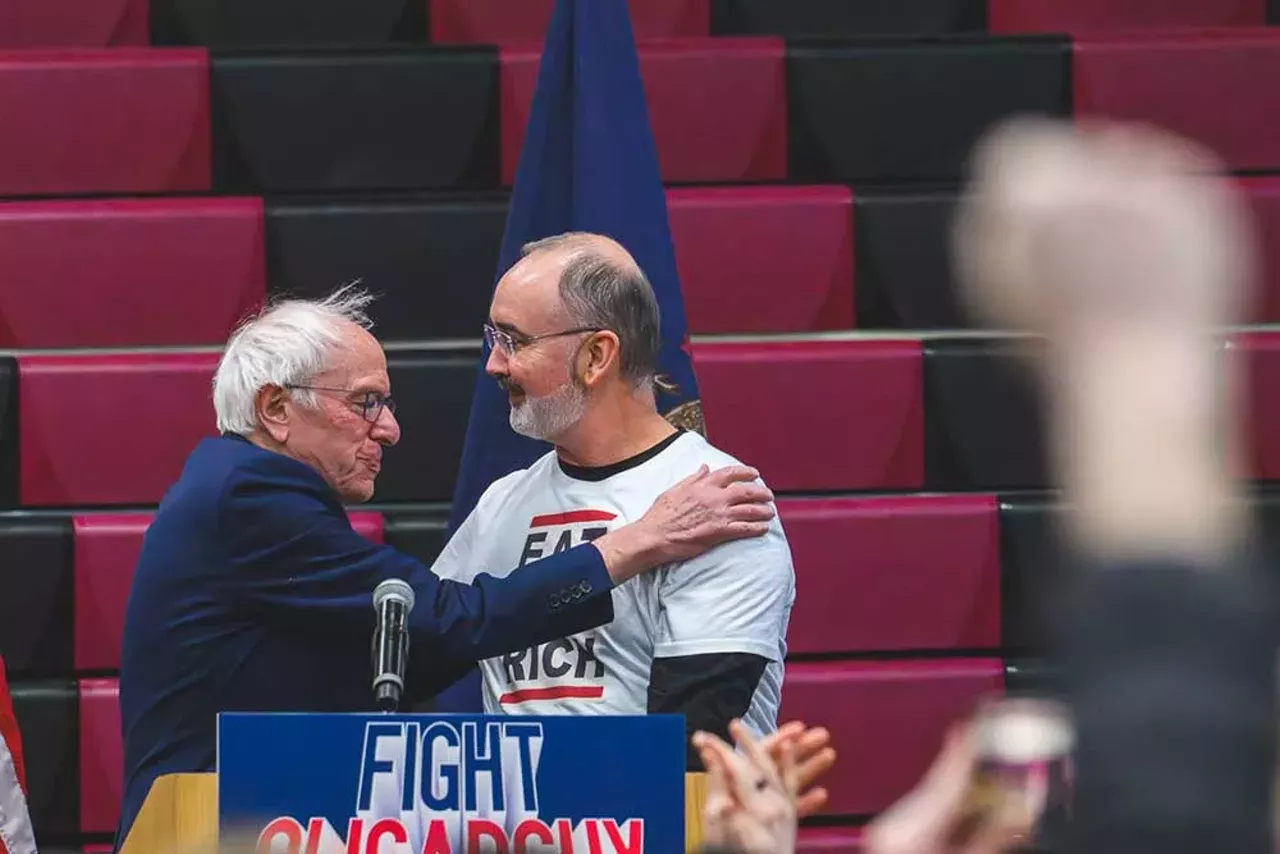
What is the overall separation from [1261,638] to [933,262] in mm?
2761

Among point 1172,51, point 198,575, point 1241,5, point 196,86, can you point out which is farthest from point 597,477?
point 1241,5

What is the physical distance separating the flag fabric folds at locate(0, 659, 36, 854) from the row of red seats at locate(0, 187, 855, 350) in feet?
3.36

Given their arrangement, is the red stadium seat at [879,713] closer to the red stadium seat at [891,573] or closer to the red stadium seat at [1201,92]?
the red stadium seat at [891,573]

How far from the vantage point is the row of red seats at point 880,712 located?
3.15 metres

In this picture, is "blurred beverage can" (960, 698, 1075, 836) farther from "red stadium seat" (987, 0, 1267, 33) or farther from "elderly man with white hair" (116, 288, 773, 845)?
"red stadium seat" (987, 0, 1267, 33)

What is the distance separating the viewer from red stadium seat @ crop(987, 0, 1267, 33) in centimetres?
378

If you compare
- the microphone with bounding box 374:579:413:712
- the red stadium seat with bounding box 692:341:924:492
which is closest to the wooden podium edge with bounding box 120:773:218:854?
the microphone with bounding box 374:579:413:712

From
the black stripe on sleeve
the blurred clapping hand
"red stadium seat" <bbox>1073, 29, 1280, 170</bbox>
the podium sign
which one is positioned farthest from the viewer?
"red stadium seat" <bbox>1073, 29, 1280, 170</bbox>

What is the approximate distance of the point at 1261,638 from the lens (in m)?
0.71

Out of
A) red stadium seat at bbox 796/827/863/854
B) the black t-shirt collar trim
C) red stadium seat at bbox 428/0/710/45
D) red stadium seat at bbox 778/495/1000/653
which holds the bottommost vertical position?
red stadium seat at bbox 796/827/863/854

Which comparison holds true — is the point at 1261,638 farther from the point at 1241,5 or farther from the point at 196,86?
the point at 1241,5

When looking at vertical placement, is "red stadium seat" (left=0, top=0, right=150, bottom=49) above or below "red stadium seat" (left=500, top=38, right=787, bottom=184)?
above

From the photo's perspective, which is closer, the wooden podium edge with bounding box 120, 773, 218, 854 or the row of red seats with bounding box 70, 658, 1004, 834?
the wooden podium edge with bounding box 120, 773, 218, 854

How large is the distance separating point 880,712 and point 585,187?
0.96 m
